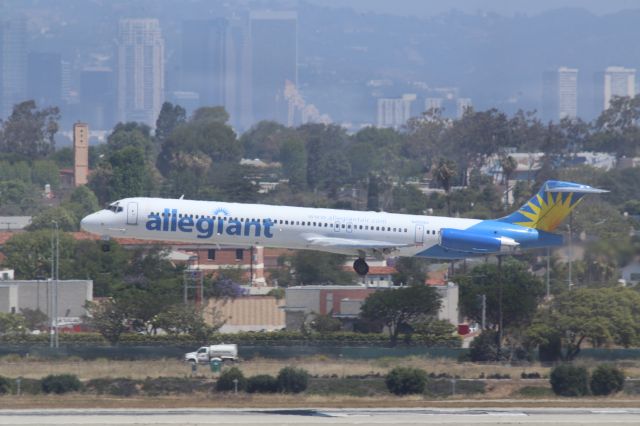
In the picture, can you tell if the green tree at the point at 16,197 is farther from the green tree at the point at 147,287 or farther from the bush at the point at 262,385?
the bush at the point at 262,385

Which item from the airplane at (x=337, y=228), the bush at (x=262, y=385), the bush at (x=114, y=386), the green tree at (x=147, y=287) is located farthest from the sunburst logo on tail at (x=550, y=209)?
the green tree at (x=147, y=287)

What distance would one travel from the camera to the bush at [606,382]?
212 ft

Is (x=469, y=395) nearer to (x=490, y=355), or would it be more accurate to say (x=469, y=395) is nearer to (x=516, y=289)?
(x=490, y=355)

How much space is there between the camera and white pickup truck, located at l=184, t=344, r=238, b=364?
77.9 metres

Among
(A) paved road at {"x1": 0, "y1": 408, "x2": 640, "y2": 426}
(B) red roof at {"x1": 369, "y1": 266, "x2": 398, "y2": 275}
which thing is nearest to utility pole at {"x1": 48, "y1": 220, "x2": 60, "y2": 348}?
(B) red roof at {"x1": 369, "y1": 266, "x2": 398, "y2": 275}

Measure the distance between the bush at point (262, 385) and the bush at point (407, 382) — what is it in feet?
15.4

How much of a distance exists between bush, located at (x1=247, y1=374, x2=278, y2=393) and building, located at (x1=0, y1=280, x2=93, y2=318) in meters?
32.2

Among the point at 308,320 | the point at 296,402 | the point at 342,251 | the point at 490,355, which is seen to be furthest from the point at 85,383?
the point at 308,320

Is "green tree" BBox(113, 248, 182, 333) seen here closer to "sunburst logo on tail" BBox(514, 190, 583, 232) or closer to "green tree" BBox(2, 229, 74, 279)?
"green tree" BBox(2, 229, 74, 279)

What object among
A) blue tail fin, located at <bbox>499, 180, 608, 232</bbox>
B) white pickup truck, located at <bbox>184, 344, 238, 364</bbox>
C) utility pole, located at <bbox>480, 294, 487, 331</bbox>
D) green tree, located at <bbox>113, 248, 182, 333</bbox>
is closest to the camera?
blue tail fin, located at <bbox>499, 180, 608, 232</bbox>

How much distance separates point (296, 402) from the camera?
200 feet

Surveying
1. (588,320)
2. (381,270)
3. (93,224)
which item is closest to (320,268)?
(381,270)

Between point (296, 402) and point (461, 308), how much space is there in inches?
1243

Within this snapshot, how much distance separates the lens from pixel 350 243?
74.8 meters
